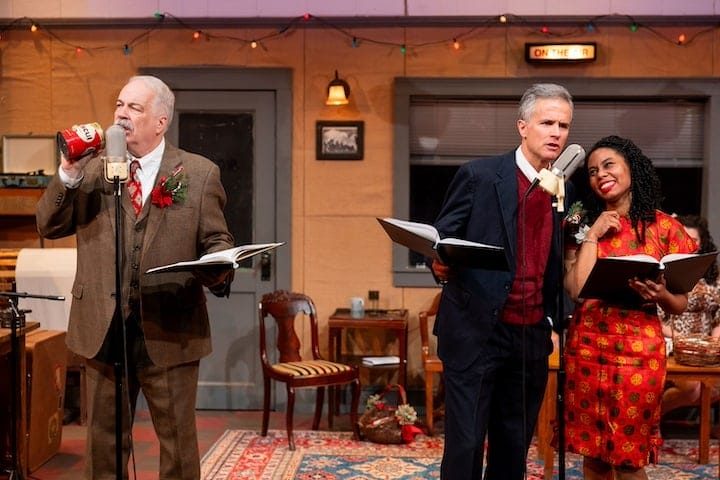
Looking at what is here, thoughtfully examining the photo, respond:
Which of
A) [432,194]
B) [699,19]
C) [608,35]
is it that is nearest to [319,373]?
[432,194]

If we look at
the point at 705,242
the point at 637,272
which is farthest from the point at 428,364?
the point at 637,272

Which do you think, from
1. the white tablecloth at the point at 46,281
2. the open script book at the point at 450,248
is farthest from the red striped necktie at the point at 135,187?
the white tablecloth at the point at 46,281

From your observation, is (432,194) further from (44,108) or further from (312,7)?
(44,108)

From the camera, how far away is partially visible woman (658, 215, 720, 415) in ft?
17.8

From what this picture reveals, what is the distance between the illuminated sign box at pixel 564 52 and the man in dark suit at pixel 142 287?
3.58m

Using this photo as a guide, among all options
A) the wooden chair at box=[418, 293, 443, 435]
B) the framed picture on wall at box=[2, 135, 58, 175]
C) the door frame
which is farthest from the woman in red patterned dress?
the framed picture on wall at box=[2, 135, 58, 175]

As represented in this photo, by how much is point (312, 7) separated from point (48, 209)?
3.56 metres

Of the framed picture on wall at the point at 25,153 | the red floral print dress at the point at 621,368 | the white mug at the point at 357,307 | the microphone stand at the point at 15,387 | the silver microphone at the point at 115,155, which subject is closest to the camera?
the silver microphone at the point at 115,155

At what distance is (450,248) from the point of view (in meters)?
2.82

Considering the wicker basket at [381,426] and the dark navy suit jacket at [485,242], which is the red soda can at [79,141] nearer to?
the dark navy suit jacket at [485,242]

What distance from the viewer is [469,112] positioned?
6.26m

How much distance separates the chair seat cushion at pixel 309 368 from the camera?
17.6ft

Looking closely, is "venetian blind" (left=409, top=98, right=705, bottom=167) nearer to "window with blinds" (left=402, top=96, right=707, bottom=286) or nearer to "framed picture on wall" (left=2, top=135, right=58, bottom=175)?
"window with blinds" (left=402, top=96, right=707, bottom=286)

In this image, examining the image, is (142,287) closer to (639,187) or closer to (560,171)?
(560,171)
